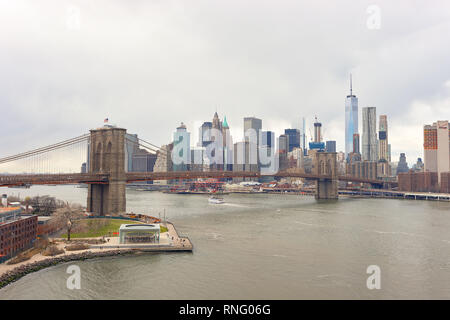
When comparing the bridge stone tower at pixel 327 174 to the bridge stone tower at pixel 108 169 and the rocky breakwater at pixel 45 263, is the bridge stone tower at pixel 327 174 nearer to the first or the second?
the bridge stone tower at pixel 108 169

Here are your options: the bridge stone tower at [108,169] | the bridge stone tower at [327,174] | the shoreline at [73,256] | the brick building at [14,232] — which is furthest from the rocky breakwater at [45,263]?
the bridge stone tower at [327,174]

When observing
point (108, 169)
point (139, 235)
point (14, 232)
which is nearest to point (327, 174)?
point (108, 169)

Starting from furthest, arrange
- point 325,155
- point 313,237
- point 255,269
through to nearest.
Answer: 1. point 325,155
2. point 313,237
3. point 255,269

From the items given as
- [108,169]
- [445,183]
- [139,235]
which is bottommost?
[139,235]

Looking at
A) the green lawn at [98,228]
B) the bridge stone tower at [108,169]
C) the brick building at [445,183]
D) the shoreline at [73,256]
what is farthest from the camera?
the brick building at [445,183]

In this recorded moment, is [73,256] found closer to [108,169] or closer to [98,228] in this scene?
[98,228]

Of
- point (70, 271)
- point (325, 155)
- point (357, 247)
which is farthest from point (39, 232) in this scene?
point (325, 155)
